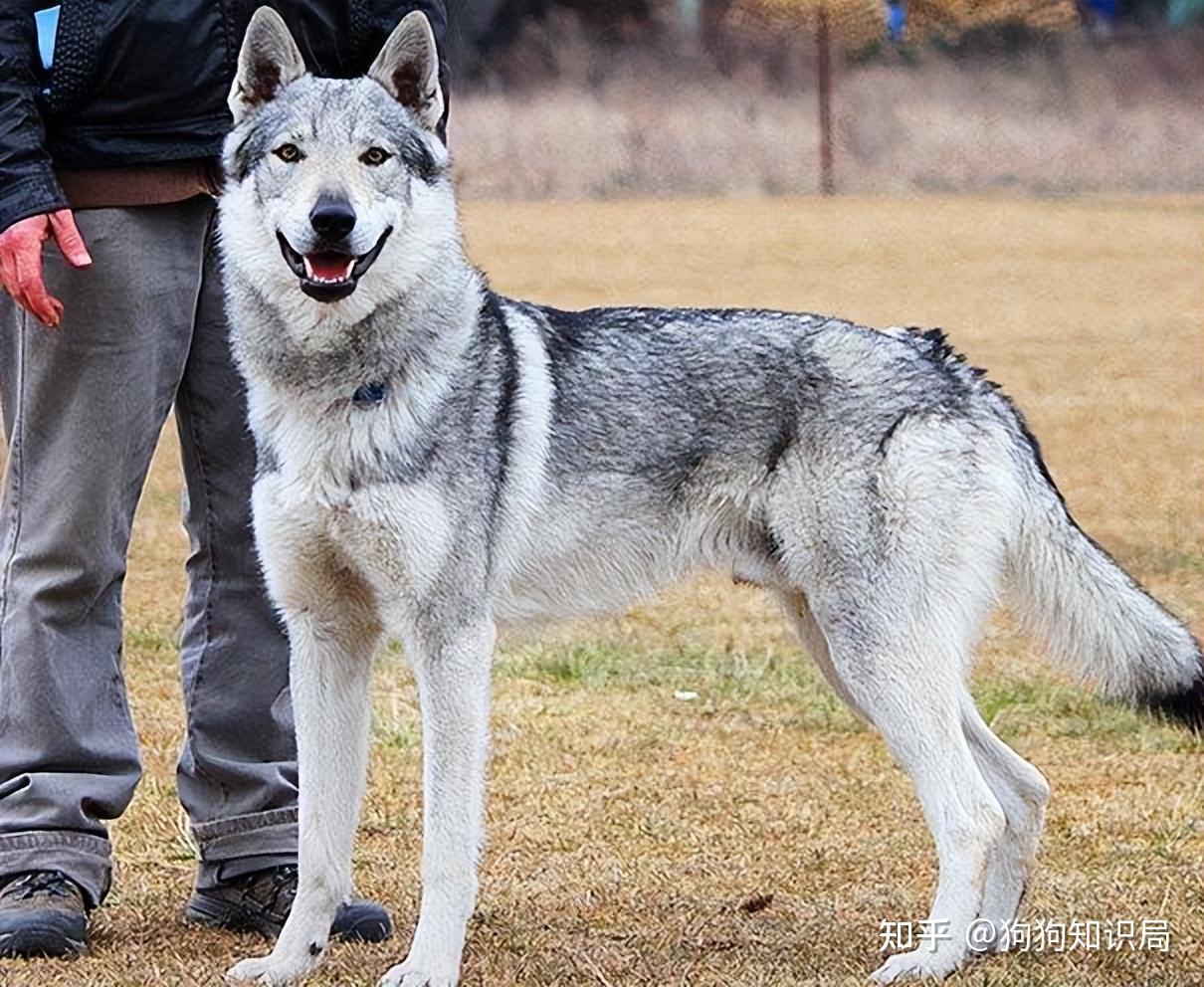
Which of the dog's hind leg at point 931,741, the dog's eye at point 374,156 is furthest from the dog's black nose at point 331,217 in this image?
the dog's hind leg at point 931,741

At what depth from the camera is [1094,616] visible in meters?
3.93

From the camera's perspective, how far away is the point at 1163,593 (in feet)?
24.1

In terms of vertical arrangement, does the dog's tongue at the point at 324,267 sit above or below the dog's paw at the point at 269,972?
above

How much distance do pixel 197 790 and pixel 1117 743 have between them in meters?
2.55

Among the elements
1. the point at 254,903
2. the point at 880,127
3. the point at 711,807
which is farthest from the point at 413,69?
the point at 880,127

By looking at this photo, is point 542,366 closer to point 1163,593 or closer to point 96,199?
point 96,199

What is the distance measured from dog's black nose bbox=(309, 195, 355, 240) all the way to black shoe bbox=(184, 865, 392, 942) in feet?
4.32

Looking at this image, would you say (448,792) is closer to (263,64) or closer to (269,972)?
(269,972)

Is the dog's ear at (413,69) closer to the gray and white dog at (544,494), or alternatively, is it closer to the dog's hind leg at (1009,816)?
the gray and white dog at (544,494)

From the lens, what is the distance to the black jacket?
3662 mm

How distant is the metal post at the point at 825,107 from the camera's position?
72.5 feet

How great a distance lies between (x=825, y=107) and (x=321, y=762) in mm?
19323

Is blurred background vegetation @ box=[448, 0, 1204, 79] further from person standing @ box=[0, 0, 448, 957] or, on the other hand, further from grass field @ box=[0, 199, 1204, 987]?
person standing @ box=[0, 0, 448, 957]

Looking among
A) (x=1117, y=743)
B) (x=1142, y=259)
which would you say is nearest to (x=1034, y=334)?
(x=1142, y=259)
